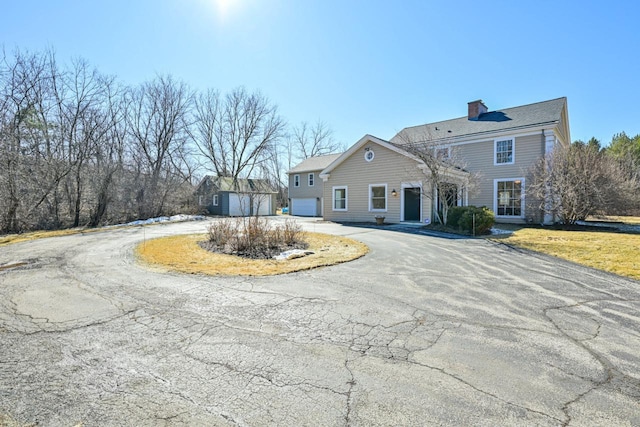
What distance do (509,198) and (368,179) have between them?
8.02 metres

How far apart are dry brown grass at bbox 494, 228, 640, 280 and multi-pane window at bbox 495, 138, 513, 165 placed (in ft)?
25.0

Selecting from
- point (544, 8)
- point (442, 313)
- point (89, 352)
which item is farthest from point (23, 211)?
point (544, 8)

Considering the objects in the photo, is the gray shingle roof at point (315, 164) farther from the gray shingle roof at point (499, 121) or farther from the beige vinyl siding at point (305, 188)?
the gray shingle roof at point (499, 121)

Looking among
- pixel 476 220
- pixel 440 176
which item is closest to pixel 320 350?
pixel 476 220

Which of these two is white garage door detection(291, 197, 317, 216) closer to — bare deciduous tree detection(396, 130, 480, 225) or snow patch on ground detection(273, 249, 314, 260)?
bare deciduous tree detection(396, 130, 480, 225)

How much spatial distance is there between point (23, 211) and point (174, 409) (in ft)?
67.0

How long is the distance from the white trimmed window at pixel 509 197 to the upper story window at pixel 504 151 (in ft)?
3.61

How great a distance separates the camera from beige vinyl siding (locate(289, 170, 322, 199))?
30156 mm

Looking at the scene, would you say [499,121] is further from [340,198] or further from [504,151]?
[340,198]

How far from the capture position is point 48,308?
4.25m

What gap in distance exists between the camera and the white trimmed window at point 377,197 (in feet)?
57.9

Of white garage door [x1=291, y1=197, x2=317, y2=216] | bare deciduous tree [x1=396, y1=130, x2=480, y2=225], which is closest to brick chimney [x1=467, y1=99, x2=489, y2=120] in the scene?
bare deciduous tree [x1=396, y1=130, x2=480, y2=225]

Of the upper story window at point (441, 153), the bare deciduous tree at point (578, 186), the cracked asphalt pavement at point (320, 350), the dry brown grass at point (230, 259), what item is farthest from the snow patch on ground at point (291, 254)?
the bare deciduous tree at point (578, 186)

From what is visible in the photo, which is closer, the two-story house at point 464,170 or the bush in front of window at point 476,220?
the bush in front of window at point 476,220
